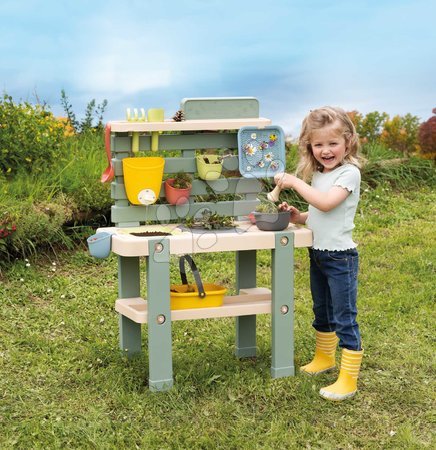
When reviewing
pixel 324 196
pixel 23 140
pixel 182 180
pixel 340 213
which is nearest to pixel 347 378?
pixel 340 213

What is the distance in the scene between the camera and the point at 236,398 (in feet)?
14.0

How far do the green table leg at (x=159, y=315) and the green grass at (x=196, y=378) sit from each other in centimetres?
10

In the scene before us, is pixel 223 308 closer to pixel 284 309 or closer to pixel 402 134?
pixel 284 309

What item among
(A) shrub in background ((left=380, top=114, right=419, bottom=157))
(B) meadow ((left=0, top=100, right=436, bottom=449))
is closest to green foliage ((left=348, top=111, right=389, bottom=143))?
(A) shrub in background ((left=380, top=114, right=419, bottom=157))

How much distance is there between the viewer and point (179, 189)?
4.56 m

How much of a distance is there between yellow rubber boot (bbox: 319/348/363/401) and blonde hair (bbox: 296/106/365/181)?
988mm

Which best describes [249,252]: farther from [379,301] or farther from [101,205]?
[101,205]

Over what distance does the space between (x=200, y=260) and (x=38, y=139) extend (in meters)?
1.76

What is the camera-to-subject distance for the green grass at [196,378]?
3941mm

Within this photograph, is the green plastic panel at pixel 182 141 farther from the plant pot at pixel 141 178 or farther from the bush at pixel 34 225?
the bush at pixel 34 225

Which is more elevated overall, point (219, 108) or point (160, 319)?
point (219, 108)

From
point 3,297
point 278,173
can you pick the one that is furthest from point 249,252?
point 3,297

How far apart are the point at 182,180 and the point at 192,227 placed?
0.29m

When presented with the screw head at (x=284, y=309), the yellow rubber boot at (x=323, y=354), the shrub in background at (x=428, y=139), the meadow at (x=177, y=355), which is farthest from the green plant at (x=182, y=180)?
the shrub in background at (x=428, y=139)
